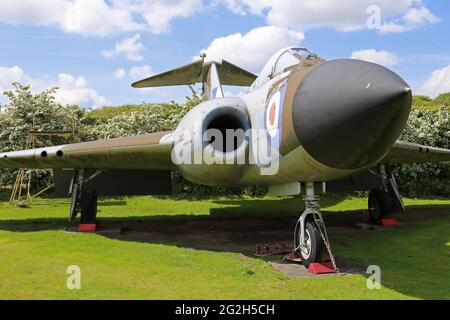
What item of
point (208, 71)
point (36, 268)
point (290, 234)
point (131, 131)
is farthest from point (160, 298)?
point (131, 131)

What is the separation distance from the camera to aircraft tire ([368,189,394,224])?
10.9 meters

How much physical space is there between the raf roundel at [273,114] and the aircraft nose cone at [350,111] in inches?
24.7

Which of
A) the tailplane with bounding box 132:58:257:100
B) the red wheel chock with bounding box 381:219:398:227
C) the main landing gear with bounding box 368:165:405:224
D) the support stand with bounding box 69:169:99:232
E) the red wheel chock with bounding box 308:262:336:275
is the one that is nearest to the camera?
the red wheel chock with bounding box 308:262:336:275

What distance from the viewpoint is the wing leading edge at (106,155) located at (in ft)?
29.0

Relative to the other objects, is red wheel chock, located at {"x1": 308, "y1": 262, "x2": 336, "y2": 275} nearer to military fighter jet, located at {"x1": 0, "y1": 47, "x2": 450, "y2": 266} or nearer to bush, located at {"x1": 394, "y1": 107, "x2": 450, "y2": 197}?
military fighter jet, located at {"x1": 0, "y1": 47, "x2": 450, "y2": 266}

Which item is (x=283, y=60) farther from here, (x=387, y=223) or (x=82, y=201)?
(x=82, y=201)

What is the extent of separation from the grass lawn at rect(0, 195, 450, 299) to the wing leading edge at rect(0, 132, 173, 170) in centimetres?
153

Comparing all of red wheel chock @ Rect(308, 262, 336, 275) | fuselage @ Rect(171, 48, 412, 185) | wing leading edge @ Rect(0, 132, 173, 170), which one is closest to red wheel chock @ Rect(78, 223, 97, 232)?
wing leading edge @ Rect(0, 132, 173, 170)

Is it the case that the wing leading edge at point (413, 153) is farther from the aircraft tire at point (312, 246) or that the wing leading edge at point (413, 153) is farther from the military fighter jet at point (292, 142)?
the aircraft tire at point (312, 246)

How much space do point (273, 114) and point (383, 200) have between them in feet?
19.1

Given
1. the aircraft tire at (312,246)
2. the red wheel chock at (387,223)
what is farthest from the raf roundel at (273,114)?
Result: the red wheel chock at (387,223)

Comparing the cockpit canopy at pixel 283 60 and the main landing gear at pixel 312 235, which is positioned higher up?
the cockpit canopy at pixel 283 60

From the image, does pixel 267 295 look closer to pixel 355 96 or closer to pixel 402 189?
pixel 355 96

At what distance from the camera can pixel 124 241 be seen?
8.76 meters
